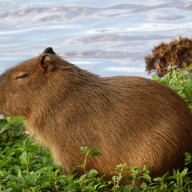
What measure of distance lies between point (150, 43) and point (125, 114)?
769 centimetres

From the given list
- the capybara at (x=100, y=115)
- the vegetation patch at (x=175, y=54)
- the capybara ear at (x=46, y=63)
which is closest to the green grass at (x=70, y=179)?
the capybara at (x=100, y=115)

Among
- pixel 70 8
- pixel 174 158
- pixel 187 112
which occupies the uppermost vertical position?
pixel 70 8

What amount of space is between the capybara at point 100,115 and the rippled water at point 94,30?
5.78m

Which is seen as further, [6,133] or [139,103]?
[6,133]

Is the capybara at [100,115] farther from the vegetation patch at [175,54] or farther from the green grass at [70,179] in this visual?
the vegetation patch at [175,54]

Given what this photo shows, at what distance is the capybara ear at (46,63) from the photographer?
4691 mm

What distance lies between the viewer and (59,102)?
4.60m

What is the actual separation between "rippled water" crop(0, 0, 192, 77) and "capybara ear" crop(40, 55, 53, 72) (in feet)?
19.0

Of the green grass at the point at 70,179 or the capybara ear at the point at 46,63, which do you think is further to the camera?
the capybara ear at the point at 46,63

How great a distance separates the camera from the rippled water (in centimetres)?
1155

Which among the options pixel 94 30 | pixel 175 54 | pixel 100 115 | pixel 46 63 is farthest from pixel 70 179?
pixel 94 30

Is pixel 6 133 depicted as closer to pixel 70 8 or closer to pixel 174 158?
pixel 174 158

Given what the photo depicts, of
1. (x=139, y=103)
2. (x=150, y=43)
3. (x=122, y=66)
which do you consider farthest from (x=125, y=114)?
(x=150, y=43)

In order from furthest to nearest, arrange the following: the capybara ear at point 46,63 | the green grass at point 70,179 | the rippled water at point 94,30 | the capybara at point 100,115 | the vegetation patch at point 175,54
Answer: the rippled water at point 94,30 < the vegetation patch at point 175,54 < the capybara ear at point 46,63 < the capybara at point 100,115 < the green grass at point 70,179
